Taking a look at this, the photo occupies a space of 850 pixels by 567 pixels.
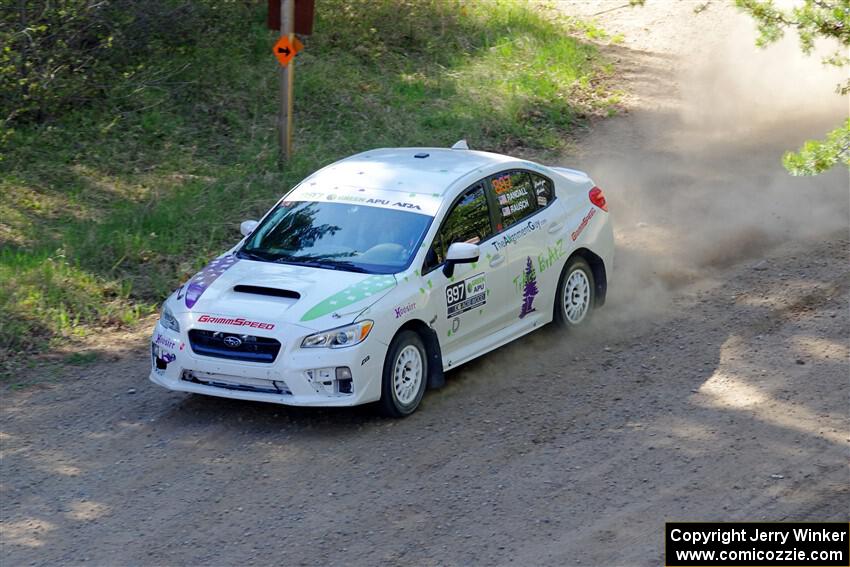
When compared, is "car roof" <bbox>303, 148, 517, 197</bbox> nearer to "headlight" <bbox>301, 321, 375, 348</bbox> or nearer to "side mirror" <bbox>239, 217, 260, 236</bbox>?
"side mirror" <bbox>239, 217, 260, 236</bbox>

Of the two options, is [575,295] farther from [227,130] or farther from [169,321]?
[227,130]

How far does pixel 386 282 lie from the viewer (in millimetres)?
8812

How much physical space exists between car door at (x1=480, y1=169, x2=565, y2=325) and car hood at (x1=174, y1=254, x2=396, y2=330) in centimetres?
152

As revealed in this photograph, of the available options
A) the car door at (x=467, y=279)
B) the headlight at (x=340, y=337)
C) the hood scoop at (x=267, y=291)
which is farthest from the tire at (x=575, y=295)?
the hood scoop at (x=267, y=291)

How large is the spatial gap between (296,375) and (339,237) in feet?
5.07

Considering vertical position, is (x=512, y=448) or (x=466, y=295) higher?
(x=466, y=295)

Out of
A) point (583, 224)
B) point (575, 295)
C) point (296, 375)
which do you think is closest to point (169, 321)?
point (296, 375)

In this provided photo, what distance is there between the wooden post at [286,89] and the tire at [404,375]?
643cm

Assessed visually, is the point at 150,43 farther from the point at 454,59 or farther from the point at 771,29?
the point at 771,29

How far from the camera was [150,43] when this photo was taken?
16750mm

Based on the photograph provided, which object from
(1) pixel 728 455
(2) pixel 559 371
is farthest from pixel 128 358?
(1) pixel 728 455

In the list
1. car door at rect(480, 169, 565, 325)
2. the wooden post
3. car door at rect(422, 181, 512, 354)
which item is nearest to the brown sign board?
the wooden post

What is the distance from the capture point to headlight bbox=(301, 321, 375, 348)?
A: 8367 millimetres

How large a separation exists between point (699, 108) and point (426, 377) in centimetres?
1172
